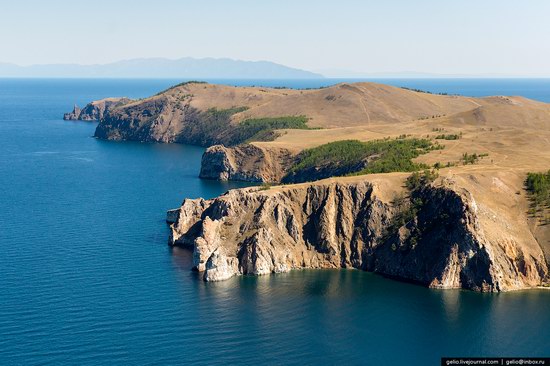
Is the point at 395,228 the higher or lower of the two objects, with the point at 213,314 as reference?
higher

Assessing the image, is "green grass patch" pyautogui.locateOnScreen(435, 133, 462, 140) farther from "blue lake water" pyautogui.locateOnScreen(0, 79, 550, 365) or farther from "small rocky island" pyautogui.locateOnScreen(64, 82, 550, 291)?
"blue lake water" pyautogui.locateOnScreen(0, 79, 550, 365)

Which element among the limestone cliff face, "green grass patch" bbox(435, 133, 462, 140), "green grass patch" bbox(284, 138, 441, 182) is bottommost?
the limestone cliff face

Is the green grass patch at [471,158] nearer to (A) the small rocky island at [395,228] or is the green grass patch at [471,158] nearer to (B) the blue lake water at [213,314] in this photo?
(A) the small rocky island at [395,228]

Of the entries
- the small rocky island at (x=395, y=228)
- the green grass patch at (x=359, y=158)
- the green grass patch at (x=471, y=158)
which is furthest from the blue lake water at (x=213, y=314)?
the green grass patch at (x=471, y=158)

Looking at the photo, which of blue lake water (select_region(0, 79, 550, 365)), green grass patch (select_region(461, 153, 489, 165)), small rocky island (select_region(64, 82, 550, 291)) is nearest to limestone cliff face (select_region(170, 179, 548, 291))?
small rocky island (select_region(64, 82, 550, 291))

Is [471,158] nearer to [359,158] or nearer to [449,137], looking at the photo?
[449,137]

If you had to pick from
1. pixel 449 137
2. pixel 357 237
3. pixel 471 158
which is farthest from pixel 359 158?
pixel 357 237

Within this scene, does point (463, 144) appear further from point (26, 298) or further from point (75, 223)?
point (26, 298)

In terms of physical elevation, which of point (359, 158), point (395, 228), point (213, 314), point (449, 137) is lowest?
point (213, 314)

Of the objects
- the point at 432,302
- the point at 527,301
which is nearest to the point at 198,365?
the point at 432,302
